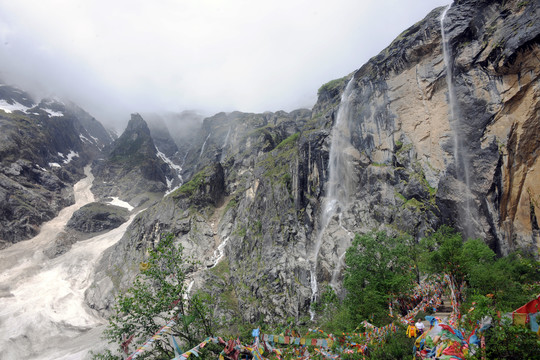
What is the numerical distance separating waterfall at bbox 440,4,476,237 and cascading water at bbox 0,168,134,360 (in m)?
69.3

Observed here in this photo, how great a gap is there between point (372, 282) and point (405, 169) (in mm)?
26884

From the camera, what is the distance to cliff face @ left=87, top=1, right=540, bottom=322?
36312mm

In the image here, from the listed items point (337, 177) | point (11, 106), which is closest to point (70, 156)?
point (11, 106)

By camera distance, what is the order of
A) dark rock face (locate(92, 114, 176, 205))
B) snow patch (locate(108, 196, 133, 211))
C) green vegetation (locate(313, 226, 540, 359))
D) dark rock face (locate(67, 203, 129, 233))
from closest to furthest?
green vegetation (locate(313, 226, 540, 359)), dark rock face (locate(67, 203, 129, 233)), snow patch (locate(108, 196, 133, 211)), dark rock face (locate(92, 114, 176, 205))

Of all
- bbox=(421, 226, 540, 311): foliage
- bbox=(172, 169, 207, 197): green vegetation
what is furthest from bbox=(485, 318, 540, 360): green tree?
bbox=(172, 169, 207, 197): green vegetation

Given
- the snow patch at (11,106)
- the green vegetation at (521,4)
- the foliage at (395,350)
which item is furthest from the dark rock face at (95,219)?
the green vegetation at (521,4)

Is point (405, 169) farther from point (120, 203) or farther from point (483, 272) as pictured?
point (120, 203)

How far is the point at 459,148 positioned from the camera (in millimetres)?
41531

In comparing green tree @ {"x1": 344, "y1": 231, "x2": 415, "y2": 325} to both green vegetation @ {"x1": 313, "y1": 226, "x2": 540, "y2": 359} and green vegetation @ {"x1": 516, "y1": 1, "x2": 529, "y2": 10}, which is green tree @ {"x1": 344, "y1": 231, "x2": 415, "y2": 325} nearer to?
green vegetation @ {"x1": 313, "y1": 226, "x2": 540, "y2": 359}

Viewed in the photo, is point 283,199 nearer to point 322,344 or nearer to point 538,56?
point 538,56

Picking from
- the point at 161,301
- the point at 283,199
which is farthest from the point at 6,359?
the point at 161,301

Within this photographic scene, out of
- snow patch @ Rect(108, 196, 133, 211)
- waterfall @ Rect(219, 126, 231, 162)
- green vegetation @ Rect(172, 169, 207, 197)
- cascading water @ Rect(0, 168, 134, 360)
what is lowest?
cascading water @ Rect(0, 168, 134, 360)

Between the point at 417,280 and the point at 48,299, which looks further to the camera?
the point at 48,299

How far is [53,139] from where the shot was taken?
164500mm
